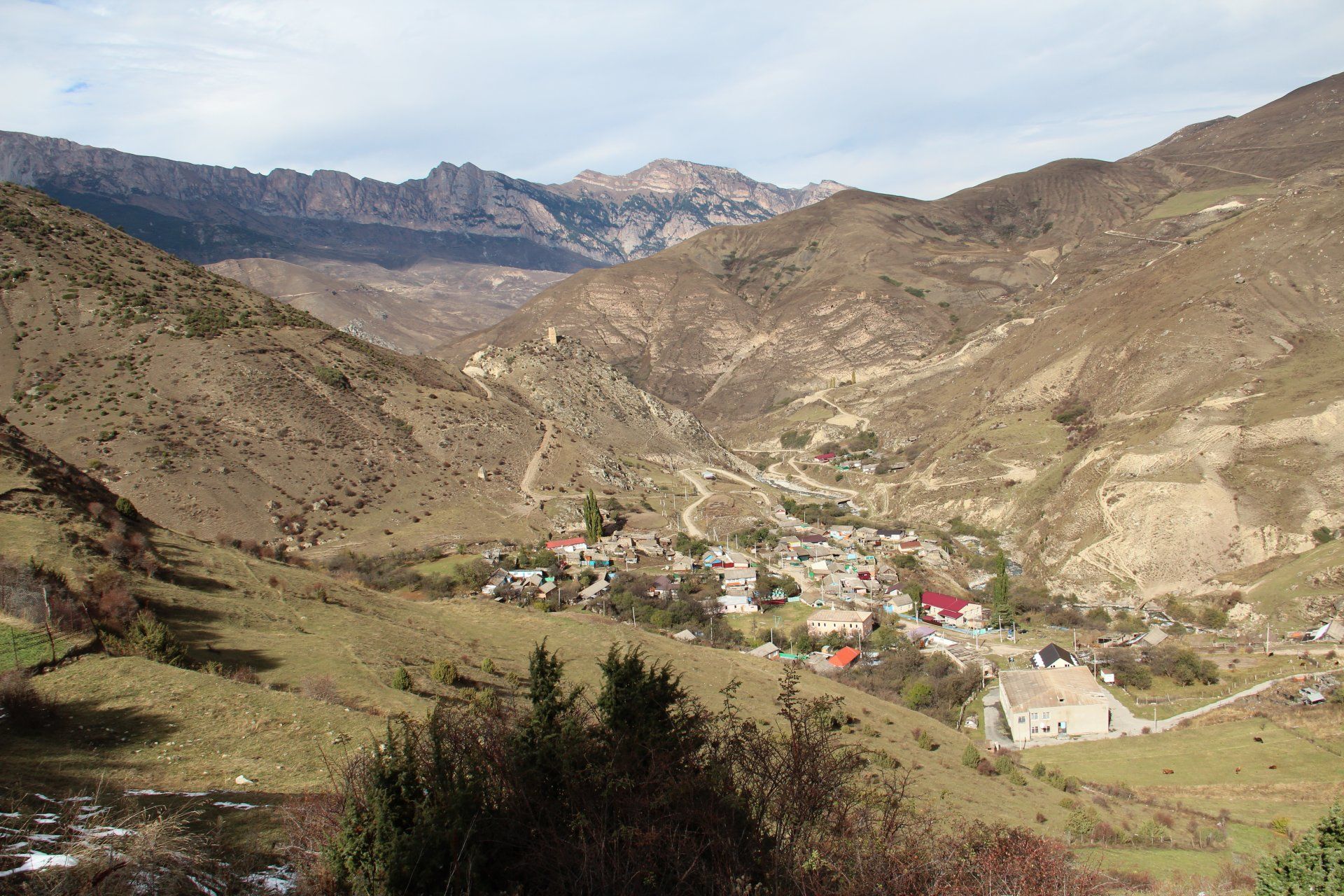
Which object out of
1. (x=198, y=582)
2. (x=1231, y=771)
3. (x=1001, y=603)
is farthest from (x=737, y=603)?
(x=198, y=582)

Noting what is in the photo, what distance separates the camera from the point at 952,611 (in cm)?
4900

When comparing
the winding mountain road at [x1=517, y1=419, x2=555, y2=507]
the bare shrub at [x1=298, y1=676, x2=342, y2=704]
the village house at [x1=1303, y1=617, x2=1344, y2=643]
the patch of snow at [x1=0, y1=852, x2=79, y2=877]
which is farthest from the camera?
the winding mountain road at [x1=517, y1=419, x2=555, y2=507]

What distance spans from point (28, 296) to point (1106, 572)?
7321 cm

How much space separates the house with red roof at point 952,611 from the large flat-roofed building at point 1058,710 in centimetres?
1389

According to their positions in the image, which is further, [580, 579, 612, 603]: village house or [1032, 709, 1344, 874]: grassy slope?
[580, 579, 612, 603]: village house

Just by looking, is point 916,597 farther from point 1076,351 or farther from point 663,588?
point 1076,351

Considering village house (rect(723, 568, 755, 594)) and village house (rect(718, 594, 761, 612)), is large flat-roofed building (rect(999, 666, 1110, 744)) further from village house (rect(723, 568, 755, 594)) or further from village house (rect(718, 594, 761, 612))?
village house (rect(723, 568, 755, 594))

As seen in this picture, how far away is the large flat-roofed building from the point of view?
106 feet

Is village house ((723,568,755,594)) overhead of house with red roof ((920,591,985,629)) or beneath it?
overhead

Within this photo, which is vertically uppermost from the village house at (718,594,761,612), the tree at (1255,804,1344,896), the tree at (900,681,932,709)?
the tree at (1255,804,1344,896)

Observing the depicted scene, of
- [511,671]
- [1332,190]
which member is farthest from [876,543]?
[1332,190]

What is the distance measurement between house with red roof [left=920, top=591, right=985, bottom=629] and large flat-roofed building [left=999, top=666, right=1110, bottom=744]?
547 inches

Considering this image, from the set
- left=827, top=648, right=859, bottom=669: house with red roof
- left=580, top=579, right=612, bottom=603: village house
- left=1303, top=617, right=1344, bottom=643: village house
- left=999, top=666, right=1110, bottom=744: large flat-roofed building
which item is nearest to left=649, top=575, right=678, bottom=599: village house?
left=580, top=579, right=612, bottom=603: village house

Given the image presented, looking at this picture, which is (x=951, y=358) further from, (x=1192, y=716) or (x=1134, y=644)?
(x=1192, y=716)
